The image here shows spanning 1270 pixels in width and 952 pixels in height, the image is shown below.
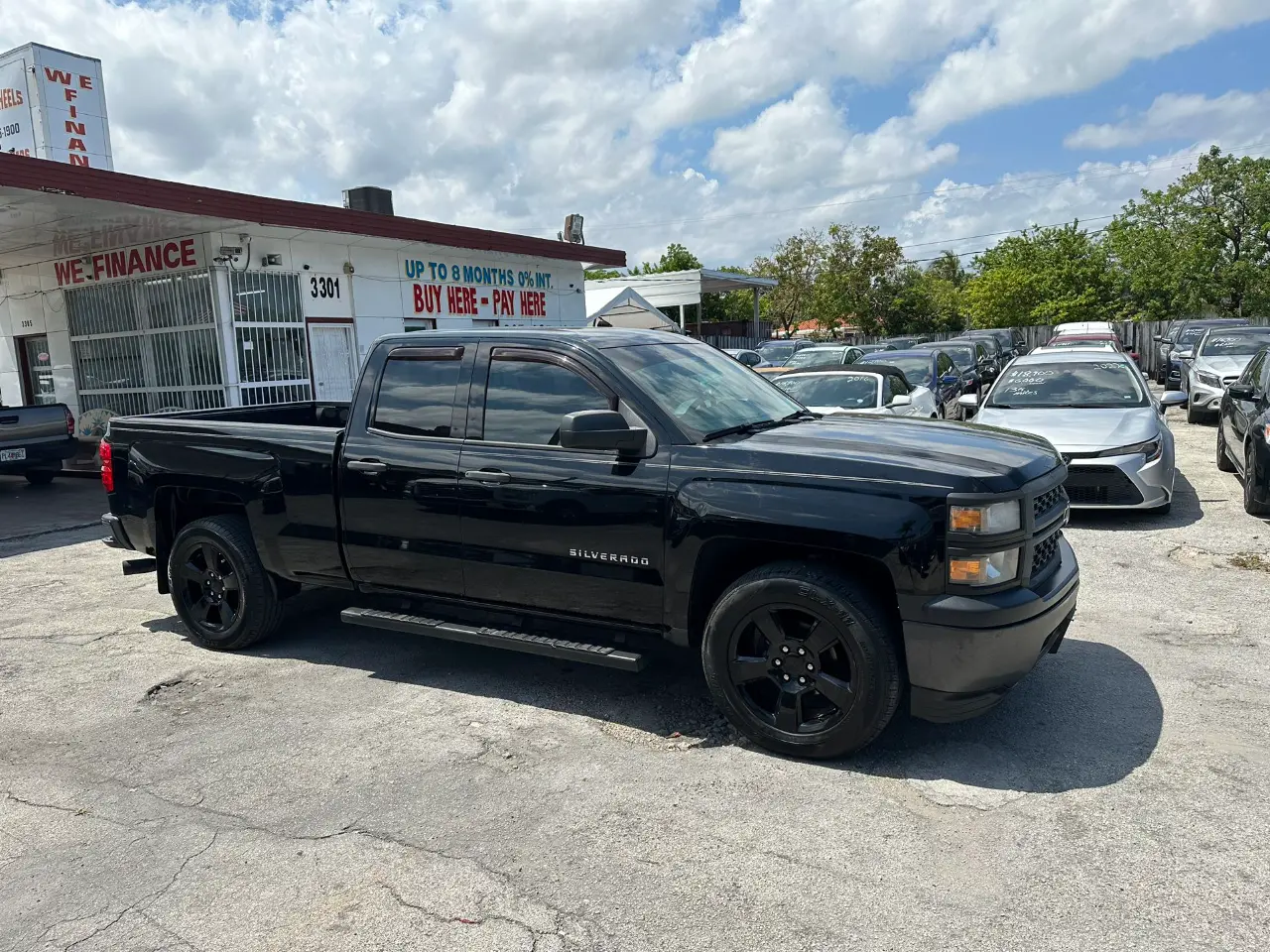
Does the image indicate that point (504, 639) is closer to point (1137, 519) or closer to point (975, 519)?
point (975, 519)

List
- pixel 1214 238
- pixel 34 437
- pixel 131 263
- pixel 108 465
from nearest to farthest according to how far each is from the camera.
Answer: pixel 108 465 < pixel 34 437 < pixel 131 263 < pixel 1214 238

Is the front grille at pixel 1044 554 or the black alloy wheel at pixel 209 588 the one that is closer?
the front grille at pixel 1044 554

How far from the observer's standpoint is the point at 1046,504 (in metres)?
4.17

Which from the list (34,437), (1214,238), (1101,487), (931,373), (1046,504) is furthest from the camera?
(1214,238)

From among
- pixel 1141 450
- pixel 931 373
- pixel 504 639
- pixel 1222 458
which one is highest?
pixel 931 373

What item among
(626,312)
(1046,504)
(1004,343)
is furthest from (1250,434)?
(1004,343)

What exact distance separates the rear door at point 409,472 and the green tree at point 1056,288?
51018 mm

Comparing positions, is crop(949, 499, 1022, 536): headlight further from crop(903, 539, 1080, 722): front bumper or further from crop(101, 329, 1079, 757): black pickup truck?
crop(903, 539, 1080, 722): front bumper

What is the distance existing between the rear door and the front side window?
0.65 feet

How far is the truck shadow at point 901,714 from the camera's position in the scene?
3.90 metres

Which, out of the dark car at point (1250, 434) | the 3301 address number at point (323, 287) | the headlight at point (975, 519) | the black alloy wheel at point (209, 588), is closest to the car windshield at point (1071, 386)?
the dark car at point (1250, 434)

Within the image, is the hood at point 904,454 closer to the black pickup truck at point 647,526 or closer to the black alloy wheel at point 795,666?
the black pickup truck at point 647,526

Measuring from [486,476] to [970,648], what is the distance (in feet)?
7.76

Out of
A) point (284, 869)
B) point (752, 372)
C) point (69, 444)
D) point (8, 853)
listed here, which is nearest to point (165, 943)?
point (284, 869)
